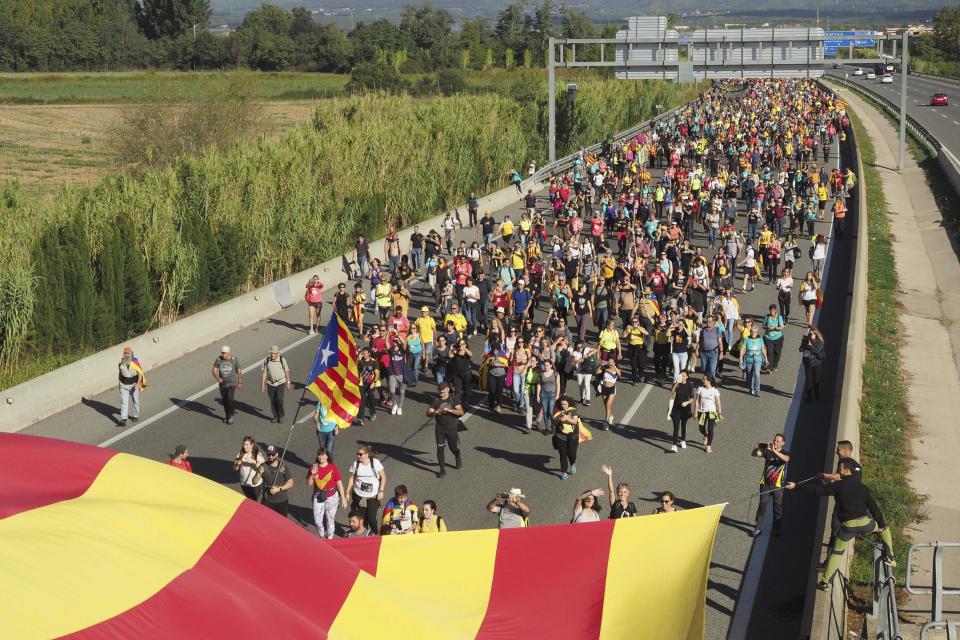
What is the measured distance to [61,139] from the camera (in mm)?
73750

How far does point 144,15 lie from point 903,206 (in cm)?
12811

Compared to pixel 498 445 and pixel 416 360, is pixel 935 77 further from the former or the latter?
pixel 498 445

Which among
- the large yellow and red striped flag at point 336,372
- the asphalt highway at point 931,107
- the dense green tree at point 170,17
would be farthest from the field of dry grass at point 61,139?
the dense green tree at point 170,17

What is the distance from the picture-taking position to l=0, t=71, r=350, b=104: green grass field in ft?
307

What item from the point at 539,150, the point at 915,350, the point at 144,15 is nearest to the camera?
the point at 915,350

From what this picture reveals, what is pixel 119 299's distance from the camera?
26156mm

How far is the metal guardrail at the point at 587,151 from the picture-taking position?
175 feet

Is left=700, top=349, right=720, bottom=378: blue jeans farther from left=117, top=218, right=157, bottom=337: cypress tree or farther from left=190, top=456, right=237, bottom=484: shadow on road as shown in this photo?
left=117, top=218, right=157, bottom=337: cypress tree

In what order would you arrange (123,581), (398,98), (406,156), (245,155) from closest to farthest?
(123,581)
(245,155)
(406,156)
(398,98)

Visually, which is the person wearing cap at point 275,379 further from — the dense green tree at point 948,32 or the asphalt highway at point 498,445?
the dense green tree at point 948,32

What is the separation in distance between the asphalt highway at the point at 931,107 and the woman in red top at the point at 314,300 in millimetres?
44299

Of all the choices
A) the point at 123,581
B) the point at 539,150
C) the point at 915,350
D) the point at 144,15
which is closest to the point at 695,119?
the point at 539,150

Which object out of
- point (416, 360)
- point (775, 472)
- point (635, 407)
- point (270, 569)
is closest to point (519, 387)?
point (635, 407)

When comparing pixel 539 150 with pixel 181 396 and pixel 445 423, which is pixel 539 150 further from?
pixel 445 423
